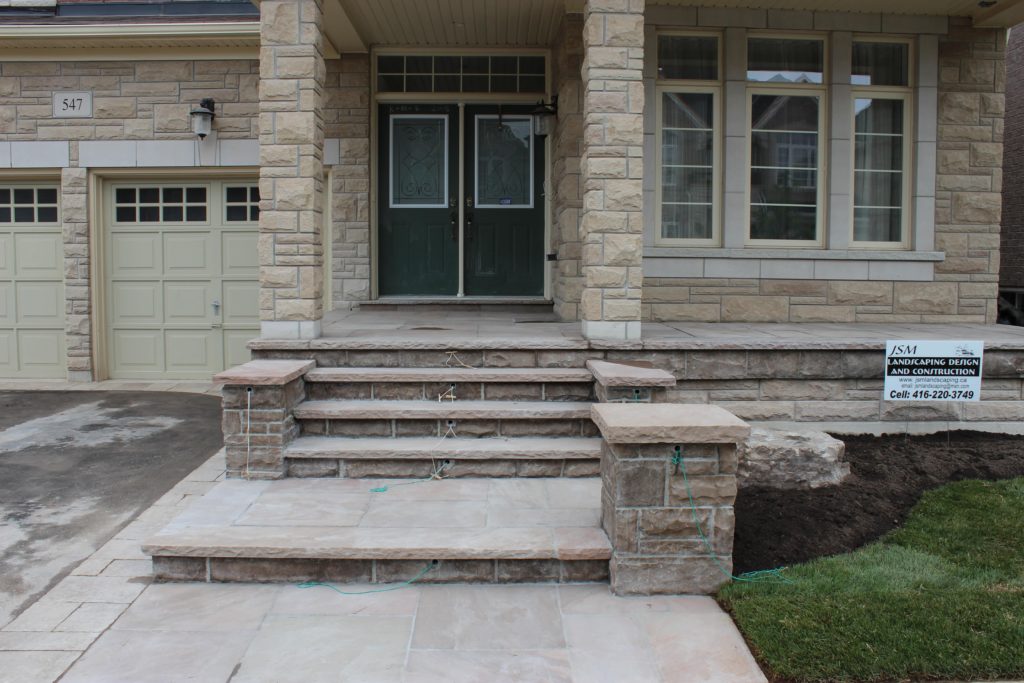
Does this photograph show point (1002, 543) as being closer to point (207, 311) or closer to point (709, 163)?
point (709, 163)

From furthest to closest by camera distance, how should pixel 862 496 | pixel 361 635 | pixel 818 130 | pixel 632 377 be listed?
pixel 818 130 < pixel 632 377 < pixel 862 496 < pixel 361 635

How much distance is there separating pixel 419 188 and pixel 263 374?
4.27 m

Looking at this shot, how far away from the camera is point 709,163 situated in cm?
766

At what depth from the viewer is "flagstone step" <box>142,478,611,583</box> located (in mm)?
3621

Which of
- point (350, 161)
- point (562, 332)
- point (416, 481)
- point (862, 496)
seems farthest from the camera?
point (350, 161)

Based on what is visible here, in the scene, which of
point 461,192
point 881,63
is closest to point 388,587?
point 461,192

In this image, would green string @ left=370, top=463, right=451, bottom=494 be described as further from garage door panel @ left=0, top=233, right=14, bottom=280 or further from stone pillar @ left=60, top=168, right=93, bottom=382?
garage door panel @ left=0, top=233, right=14, bottom=280

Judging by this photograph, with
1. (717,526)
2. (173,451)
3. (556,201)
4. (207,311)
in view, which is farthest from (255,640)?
(207,311)

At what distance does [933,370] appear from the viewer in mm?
5520

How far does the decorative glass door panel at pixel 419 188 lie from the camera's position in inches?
337

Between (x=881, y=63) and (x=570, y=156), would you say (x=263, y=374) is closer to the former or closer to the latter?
(x=570, y=156)

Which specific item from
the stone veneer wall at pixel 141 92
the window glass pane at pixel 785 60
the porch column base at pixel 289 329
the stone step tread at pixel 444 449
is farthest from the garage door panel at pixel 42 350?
the window glass pane at pixel 785 60

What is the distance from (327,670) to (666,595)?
4.97 ft

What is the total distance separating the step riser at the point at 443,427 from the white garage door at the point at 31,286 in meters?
5.92
